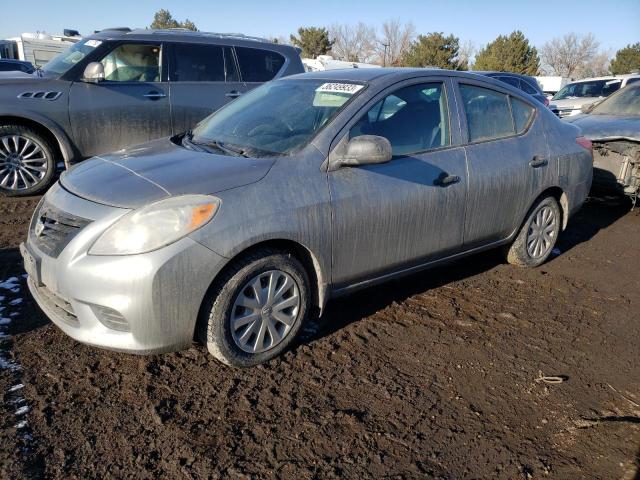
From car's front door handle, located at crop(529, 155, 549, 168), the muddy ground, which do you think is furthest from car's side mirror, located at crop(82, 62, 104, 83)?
car's front door handle, located at crop(529, 155, 549, 168)

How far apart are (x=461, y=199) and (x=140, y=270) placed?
90.1 inches

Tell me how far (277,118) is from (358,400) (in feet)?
6.28

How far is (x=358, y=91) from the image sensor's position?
11.7 feet

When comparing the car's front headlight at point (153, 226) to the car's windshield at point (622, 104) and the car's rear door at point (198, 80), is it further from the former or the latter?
the car's windshield at point (622, 104)

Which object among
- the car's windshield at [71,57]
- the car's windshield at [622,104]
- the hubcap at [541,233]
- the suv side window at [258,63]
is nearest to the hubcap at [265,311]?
the hubcap at [541,233]

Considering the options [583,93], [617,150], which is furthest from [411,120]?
[583,93]

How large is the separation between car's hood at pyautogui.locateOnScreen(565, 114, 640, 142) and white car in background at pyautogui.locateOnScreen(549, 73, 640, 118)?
7557 millimetres

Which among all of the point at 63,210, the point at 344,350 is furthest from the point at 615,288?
Result: the point at 63,210

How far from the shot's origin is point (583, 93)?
15.4 metres

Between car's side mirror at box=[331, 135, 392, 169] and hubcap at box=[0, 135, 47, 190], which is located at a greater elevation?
car's side mirror at box=[331, 135, 392, 169]

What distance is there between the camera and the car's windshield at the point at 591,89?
15031mm

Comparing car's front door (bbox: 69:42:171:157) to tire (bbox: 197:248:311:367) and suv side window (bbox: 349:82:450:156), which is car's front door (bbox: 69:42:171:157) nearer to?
suv side window (bbox: 349:82:450:156)

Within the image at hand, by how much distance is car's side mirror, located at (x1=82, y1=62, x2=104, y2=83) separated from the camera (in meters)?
6.09

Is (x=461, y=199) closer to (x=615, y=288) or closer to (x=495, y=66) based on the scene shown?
(x=615, y=288)
